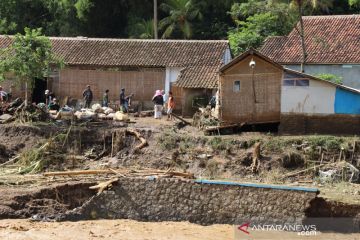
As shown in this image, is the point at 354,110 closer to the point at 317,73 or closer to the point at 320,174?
the point at 320,174

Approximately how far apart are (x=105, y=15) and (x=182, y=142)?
71.2 ft

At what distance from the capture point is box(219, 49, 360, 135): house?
24.0 meters

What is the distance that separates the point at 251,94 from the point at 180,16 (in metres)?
16.6

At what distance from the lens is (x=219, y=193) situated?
61.4 ft

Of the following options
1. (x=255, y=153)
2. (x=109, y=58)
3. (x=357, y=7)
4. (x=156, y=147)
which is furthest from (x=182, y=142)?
(x=357, y=7)

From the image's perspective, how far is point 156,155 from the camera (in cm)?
2333

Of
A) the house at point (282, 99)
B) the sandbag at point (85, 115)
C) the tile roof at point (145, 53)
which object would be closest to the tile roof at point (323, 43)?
the tile roof at point (145, 53)

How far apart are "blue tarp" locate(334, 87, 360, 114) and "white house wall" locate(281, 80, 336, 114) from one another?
0.61 feet

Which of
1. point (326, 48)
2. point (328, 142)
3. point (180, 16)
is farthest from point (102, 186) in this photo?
point (180, 16)

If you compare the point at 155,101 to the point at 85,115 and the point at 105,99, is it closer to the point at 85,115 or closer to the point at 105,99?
the point at 105,99

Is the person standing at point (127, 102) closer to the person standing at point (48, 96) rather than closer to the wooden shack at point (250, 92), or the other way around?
the person standing at point (48, 96)

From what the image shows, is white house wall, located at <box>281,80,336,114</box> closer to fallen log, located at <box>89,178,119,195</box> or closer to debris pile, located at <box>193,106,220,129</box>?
debris pile, located at <box>193,106,220,129</box>

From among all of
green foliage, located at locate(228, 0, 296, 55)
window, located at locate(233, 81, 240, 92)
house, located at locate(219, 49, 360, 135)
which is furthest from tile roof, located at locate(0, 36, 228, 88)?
house, located at locate(219, 49, 360, 135)

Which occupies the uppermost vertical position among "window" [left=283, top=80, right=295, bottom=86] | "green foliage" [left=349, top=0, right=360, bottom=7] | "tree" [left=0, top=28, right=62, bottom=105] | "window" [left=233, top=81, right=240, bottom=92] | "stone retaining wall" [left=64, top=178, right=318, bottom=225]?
"green foliage" [left=349, top=0, right=360, bottom=7]
